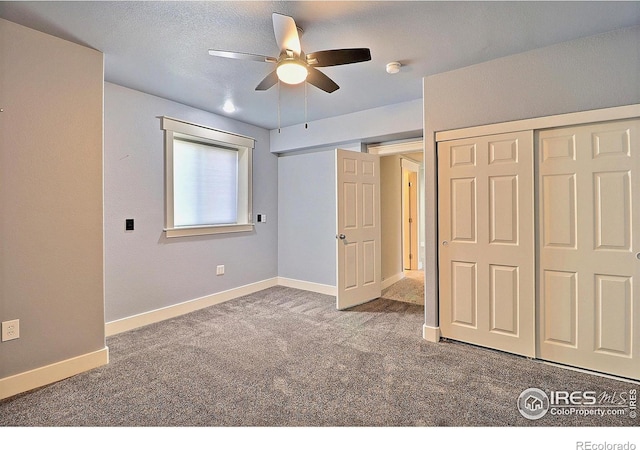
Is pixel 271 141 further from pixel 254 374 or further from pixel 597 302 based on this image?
pixel 597 302

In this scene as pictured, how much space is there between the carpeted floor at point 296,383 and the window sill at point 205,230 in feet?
A: 3.37

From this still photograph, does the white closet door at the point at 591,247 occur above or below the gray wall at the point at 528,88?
below

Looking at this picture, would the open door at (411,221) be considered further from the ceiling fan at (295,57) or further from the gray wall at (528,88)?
the ceiling fan at (295,57)

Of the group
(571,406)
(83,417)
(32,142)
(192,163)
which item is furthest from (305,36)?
(571,406)

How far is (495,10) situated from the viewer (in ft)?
6.26

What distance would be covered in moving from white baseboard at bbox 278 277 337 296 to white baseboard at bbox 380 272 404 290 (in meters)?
0.81

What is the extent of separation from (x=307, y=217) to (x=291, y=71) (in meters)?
2.81

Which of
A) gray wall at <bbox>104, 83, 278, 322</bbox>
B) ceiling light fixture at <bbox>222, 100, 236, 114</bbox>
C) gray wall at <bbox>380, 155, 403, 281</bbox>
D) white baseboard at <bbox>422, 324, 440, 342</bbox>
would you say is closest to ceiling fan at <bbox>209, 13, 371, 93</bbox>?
ceiling light fixture at <bbox>222, 100, 236, 114</bbox>

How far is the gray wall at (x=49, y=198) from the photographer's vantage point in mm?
1996

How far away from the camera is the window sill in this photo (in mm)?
3504

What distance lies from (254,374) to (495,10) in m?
2.90

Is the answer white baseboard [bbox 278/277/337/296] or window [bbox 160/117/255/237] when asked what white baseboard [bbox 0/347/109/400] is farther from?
white baseboard [bbox 278/277/337/296]

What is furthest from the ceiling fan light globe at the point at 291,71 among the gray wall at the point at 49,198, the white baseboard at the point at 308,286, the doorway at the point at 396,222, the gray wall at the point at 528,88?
the white baseboard at the point at 308,286
